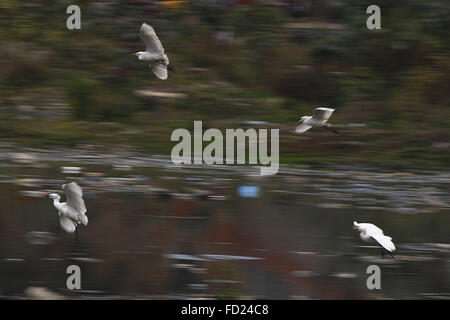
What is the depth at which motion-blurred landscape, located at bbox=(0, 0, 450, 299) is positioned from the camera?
20.5 feet

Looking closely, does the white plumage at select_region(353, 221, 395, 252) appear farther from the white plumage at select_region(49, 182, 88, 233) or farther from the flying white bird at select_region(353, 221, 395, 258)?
the white plumage at select_region(49, 182, 88, 233)

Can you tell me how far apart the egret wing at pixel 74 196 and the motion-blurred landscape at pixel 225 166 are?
252mm

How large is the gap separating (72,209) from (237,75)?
505 centimetres

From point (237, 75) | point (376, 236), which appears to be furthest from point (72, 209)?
point (237, 75)

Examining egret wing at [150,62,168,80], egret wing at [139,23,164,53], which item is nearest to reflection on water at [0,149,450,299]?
egret wing at [150,62,168,80]

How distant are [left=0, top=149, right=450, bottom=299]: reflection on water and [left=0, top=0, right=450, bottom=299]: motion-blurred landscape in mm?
20

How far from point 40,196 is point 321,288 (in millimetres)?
2927

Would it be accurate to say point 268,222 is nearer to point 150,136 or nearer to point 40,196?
point 40,196

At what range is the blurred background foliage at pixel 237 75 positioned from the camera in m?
10.3

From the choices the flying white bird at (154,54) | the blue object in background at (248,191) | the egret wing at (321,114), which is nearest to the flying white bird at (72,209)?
the blue object in background at (248,191)

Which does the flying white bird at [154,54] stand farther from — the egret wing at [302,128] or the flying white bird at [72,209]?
the flying white bird at [72,209]
